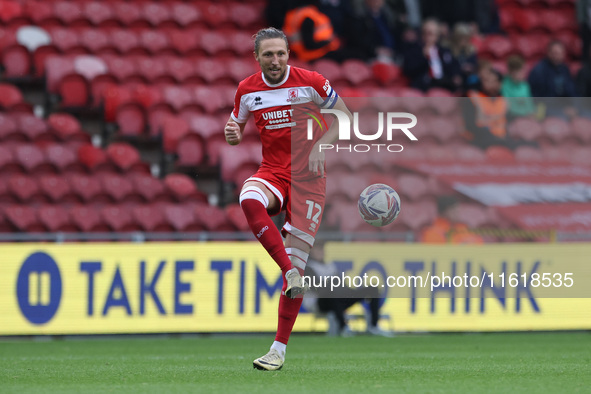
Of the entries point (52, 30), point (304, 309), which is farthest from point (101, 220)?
point (52, 30)

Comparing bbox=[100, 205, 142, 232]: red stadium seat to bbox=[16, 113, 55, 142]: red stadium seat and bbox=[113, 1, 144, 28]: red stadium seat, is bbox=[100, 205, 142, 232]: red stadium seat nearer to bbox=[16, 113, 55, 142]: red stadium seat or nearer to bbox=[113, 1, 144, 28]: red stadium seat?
bbox=[16, 113, 55, 142]: red stadium seat

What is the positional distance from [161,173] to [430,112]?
133 inches

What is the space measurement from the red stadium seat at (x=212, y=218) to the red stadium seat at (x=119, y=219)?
0.72 m

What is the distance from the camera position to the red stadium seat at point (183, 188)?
1151 centimetres

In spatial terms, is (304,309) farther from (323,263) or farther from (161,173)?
(161,173)

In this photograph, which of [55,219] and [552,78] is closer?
[55,219]

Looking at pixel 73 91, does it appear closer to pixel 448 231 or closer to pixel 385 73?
pixel 385 73

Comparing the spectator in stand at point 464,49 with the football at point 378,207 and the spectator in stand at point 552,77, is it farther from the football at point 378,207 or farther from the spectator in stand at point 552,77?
the football at point 378,207

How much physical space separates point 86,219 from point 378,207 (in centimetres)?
488

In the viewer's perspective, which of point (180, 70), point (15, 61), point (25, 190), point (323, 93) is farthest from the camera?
point (180, 70)

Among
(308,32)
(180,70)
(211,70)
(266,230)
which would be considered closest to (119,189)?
(180,70)

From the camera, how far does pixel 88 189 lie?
36.3ft

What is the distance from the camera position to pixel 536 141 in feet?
36.7

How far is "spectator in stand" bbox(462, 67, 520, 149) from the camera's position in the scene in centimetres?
1102
